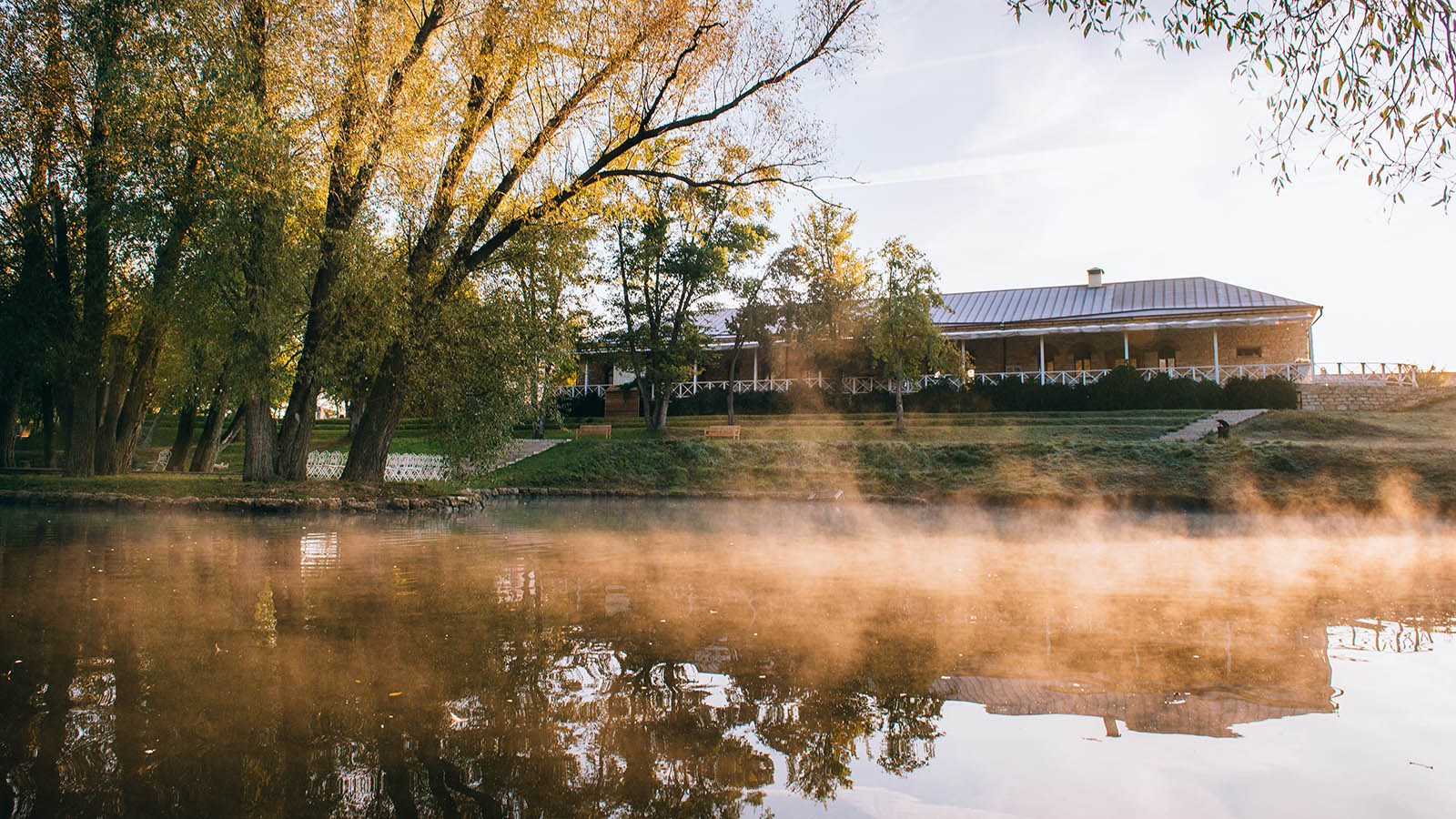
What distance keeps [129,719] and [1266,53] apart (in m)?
6.64

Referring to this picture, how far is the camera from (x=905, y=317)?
79.9ft

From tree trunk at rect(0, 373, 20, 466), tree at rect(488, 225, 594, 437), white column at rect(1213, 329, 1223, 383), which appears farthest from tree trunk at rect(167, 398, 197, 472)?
white column at rect(1213, 329, 1223, 383)

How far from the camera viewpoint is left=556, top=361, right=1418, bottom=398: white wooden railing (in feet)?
86.6

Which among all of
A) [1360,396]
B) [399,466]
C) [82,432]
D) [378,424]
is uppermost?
Result: [1360,396]

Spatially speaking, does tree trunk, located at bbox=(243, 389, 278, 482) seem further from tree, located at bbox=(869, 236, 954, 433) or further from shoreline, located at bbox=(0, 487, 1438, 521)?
tree, located at bbox=(869, 236, 954, 433)

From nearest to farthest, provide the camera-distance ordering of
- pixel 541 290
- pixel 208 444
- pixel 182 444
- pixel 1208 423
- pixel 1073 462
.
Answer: pixel 541 290, pixel 1073 462, pixel 182 444, pixel 208 444, pixel 1208 423

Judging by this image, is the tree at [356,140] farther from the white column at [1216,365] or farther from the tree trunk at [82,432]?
the white column at [1216,365]

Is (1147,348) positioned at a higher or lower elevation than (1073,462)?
higher

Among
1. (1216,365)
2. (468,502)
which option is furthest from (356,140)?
(1216,365)

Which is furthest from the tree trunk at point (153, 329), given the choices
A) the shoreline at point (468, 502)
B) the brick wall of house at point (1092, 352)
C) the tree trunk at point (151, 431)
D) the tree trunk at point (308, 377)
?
the brick wall of house at point (1092, 352)

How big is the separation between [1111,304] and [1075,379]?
3.61 m

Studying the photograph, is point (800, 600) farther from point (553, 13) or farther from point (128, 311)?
point (128, 311)

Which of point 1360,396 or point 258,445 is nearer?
point 258,445

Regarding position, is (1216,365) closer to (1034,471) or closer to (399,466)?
(1034,471)
